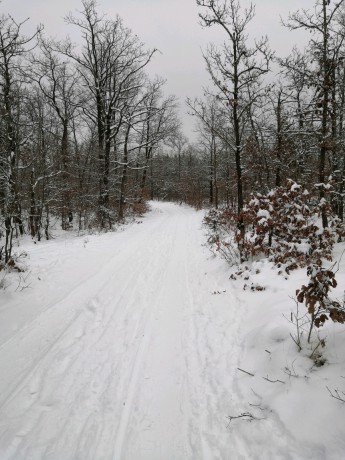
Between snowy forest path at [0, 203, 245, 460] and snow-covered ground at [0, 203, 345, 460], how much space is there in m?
0.01

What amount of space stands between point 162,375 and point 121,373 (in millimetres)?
540

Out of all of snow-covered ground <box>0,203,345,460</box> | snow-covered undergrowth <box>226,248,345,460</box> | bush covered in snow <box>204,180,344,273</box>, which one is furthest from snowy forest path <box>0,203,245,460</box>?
bush covered in snow <box>204,180,344,273</box>

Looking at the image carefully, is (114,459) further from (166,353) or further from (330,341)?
(330,341)

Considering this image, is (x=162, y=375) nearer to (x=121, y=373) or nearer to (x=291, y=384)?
(x=121, y=373)

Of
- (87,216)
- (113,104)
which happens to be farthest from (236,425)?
(113,104)

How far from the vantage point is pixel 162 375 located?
12.2 ft

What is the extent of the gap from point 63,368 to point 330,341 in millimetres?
3497

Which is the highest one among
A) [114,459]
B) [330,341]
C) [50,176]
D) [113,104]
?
[113,104]

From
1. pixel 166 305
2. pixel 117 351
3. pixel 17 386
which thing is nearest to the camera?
pixel 17 386

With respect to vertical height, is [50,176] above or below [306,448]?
above

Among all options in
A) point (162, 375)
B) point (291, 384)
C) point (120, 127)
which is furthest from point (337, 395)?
point (120, 127)

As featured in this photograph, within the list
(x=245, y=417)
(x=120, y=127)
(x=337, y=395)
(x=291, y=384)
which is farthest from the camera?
(x=120, y=127)

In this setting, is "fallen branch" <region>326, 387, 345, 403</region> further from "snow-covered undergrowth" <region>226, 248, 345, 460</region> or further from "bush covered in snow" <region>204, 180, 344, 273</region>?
"bush covered in snow" <region>204, 180, 344, 273</region>

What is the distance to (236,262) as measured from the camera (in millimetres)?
7688
